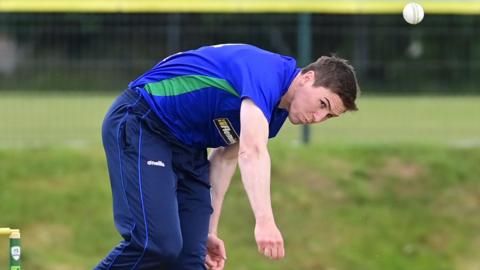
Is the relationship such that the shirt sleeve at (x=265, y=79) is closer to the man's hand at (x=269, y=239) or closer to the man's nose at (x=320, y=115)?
the man's nose at (x=320, y=115)

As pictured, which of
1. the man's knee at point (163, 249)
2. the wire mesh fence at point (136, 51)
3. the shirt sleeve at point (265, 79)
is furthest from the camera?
the wire mesh fence at point (136, 51)

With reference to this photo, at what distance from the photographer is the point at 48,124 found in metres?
12.2

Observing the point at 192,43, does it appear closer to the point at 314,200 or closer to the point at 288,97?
the point at 314,200

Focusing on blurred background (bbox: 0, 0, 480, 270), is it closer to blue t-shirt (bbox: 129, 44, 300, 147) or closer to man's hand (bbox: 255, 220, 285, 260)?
blue t-shirt (bbox: 129, 44, 300, 147)

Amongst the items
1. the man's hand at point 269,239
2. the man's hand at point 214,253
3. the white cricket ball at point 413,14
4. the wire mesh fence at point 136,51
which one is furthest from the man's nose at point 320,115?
the wire mesh fence at point 136,51

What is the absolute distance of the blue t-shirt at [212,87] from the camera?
546 centimetres

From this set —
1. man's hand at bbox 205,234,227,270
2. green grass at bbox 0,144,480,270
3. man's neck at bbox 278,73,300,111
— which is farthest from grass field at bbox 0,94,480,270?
man's neck at bbox 278,73,300,111

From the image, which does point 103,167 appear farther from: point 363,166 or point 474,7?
point 474,7

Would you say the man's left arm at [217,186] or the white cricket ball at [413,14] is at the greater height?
the white cricket ball at [413,14]

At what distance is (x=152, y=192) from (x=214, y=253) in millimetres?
802

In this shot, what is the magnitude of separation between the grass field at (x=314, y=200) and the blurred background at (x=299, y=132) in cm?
1

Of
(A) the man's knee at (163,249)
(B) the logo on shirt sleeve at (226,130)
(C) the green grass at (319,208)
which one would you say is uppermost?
(B) the logo on shirt sleeve at (226,130)

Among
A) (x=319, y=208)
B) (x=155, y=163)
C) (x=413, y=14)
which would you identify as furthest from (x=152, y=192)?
(x=319, y=208)

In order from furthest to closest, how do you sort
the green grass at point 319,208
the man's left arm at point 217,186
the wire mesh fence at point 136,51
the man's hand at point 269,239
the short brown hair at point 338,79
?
1. the wire mesh fence at point 136,51
2. the green grass at point 319,208
3. the man's left arm at point 217,186
4. the short brown hair at point 338,79
5. the man's hand at point 269,239
